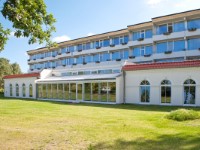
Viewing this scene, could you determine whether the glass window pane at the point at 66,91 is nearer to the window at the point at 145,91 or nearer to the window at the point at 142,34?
the window at the point at 145,91

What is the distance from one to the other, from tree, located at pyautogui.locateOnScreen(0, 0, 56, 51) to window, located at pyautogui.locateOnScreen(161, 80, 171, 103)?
17.3 m

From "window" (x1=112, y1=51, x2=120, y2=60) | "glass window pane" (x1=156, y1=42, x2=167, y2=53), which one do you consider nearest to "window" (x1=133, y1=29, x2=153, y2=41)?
"glass window pane" (x1=156, y1=42, x2=167, y2=53)

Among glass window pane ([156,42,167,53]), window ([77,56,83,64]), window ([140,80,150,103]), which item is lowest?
window ([140,80,150,103])

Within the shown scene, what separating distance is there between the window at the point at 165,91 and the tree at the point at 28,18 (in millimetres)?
17271

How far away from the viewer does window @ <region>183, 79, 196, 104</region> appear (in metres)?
24.1

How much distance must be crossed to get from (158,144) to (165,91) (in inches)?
677

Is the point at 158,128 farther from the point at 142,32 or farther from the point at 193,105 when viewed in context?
the point at 142,32

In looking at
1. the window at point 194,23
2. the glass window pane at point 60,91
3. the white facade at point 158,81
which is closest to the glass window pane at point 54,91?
the glass window pane at point 60,91

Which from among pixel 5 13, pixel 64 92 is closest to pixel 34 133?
pixel 5 13

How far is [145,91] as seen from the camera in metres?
27.5

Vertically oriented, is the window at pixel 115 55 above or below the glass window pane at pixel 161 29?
below

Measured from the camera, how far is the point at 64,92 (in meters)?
36.7

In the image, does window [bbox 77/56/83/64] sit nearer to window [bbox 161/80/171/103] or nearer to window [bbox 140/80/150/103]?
window [bbox 140/80/150/103]

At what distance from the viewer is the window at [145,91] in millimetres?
27266
